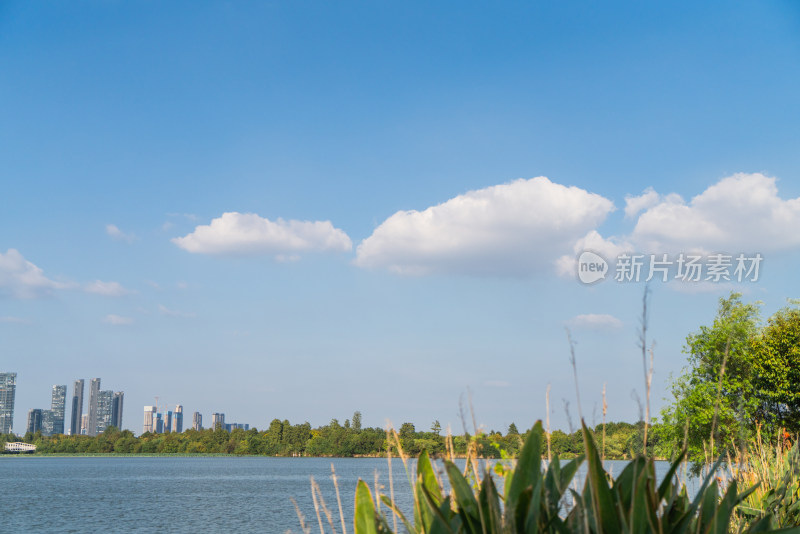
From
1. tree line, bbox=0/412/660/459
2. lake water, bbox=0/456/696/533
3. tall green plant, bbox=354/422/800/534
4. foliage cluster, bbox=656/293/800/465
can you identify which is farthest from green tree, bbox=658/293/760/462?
tree line, bbox=0/412/660/459

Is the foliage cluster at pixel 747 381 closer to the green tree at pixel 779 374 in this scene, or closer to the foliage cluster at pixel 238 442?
the green tree at pixel 779 374

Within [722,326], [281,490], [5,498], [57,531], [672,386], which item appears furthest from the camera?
[281,490]

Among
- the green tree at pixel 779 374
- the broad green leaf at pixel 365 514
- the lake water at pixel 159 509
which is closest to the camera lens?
the broad green leaf at pixel 365 514

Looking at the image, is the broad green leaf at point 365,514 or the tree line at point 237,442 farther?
the tree line at point 237,442

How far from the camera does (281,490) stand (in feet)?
159

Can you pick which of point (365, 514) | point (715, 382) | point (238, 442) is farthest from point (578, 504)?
point (238, 442)

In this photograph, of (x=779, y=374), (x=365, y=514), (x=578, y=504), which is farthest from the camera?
(x=779, y=374)

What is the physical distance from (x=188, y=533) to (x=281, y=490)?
2445 cm

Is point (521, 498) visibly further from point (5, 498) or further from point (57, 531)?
point (5, 498)

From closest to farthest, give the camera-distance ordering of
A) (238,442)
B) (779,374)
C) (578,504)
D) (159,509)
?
1. (578,504)
2. (779,374)
3. (159,509)
4. (238,442)

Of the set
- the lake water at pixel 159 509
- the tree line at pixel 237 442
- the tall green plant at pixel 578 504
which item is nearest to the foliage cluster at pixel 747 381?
the lake water at pixel 159 509

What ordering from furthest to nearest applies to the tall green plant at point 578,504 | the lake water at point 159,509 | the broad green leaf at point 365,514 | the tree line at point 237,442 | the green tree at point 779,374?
the tree line at point 237,442, the lake water at point 159,509, the green tree at point 779,374, the broad green leaf at point 365,514, the tall green plant at point 578,504

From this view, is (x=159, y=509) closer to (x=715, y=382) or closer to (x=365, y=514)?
(x=715, y=382)

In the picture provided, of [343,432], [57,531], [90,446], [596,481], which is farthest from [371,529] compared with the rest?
[90,446]
